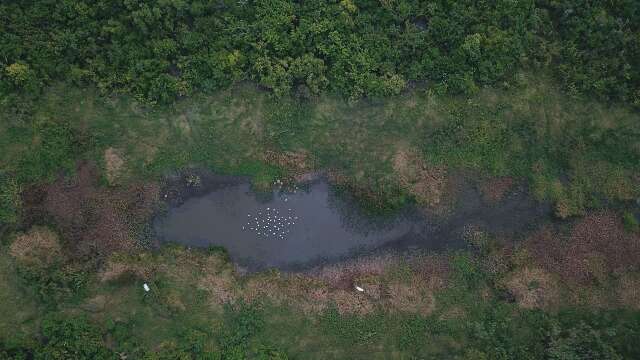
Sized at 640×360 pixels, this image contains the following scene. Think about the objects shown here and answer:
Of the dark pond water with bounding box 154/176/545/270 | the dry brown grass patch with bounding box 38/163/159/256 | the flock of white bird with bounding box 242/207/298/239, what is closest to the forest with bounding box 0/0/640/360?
the dry brown grass patch with bounding box 38/163/159/256

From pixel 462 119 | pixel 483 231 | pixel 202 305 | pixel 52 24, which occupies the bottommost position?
pixel 202 305

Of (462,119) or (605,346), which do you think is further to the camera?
(462,119)

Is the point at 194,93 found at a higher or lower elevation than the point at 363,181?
higher

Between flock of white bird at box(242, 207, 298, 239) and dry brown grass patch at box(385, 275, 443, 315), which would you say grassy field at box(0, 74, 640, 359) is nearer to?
dry brown grass patch at box(385, 275, 443, 315)

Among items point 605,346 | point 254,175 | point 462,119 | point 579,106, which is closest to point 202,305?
point 254,175

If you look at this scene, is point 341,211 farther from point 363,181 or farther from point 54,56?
point 54,56
